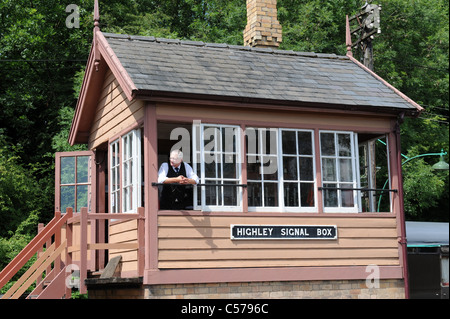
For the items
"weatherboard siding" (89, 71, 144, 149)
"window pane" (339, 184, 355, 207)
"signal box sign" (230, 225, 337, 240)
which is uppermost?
"weatherboard siding" (89, 71, 144, 149)

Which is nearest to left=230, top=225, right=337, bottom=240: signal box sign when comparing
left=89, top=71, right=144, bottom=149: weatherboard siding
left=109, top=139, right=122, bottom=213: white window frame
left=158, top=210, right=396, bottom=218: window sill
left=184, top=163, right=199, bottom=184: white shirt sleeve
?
left=158, top=210, right=396, bottom=218: window sill

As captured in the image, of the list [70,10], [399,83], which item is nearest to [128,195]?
[70,10]

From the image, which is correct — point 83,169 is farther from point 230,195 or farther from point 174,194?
Answer: point 230,195

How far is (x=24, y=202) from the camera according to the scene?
20.2 metres

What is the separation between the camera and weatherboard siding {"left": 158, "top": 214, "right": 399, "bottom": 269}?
34.5ft

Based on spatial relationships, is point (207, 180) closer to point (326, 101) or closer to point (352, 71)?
point (326, 101)

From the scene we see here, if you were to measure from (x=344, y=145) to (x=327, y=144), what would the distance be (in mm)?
337

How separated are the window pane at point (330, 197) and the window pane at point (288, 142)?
34.5 inches

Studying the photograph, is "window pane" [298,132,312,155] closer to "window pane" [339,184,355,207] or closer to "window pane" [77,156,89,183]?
"window pane" [339,184,355,207]

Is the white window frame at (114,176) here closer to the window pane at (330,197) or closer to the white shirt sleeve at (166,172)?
the white shirt sleeve at (166,172)

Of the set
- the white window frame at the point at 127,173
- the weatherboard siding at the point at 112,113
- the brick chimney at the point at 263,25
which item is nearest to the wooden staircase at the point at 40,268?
the white window frame at the point at 127,173

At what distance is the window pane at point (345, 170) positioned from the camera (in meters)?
11.9

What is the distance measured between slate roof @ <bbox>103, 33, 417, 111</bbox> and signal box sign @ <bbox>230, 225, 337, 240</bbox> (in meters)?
2.09

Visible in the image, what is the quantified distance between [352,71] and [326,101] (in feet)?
7.04
